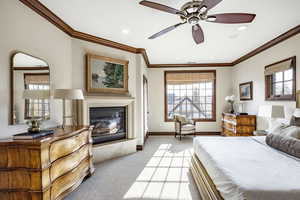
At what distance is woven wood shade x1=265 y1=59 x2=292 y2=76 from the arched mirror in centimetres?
446

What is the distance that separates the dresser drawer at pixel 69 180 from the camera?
181cm

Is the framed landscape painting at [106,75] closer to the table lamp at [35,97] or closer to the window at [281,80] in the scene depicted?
the table lamp at [35,97]

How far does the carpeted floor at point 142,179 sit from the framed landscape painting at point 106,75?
1633 millimetres

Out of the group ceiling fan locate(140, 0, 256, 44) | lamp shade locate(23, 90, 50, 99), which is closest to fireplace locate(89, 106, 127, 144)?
lamp shade locate(23, 90, 50, 99)

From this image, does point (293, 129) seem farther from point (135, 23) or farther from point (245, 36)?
point (135, 23)

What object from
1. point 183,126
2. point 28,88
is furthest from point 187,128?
point 28,88

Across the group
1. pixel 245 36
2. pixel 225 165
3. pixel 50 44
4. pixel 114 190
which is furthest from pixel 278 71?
pixel 50 44

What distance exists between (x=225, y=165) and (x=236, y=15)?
1746 mm

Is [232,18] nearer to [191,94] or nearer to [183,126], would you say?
[183,126]

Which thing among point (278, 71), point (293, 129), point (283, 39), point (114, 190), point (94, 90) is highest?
point (283, 39)

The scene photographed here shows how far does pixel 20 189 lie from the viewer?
5.28 feet

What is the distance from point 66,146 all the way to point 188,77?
4.81 m

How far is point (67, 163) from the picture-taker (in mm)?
2035

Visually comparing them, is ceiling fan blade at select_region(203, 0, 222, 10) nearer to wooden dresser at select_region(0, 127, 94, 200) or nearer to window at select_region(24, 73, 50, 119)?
wooden dresser at select_region(0, 127, 94, 200)
